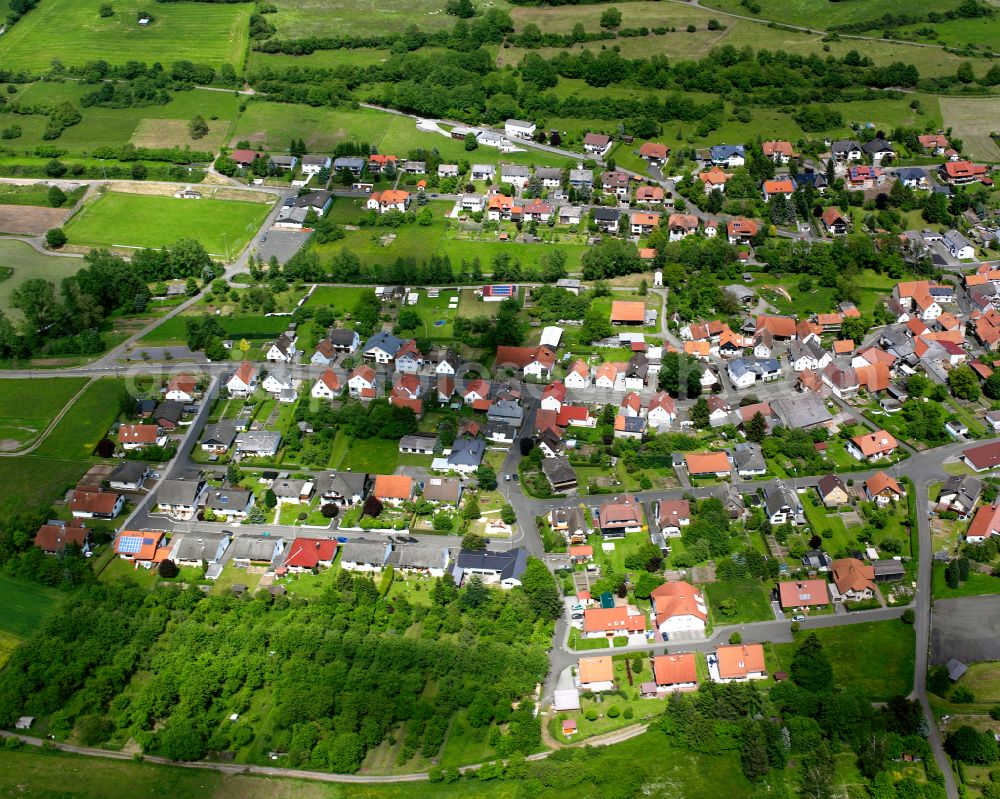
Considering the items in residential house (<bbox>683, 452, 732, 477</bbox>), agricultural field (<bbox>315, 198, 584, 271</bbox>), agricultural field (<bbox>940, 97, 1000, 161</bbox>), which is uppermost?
agricultural field (<bbox>940, 97, 1000, 161</bbox>)

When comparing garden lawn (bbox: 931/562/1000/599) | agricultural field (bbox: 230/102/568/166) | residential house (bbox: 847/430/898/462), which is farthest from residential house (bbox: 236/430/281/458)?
agricultural field (bbox: 230/102/568/166)

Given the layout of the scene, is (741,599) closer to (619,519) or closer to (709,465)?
(619,519)

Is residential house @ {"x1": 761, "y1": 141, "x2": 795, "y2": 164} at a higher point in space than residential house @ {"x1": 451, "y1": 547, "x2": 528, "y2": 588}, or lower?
higher

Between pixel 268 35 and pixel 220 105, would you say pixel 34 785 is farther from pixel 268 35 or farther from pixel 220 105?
pixel 268 35

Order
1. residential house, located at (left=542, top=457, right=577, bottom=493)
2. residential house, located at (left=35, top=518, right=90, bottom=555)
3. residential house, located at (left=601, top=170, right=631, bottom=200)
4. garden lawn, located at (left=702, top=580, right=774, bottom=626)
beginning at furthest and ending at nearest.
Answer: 1. residential house, located at (left=601, top=170, right=631, bottom=200)
2. residential house, located at (left=542, top=457, right=577, bottom=493)
3. residential house, located at (left=35, top=518, right=90, bottom=555)
4. garden lawn, located at (left=702, top=580, right=774, bottom=626)

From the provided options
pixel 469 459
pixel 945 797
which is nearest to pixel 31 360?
pixel 469 459

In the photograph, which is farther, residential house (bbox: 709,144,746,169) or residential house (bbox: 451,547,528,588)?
residential house (bbox: 709,144,746,169)

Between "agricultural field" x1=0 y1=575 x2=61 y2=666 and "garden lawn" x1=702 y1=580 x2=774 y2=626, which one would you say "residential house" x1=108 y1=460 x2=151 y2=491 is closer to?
"agricultural field" x1=0 y1=575 x2=61 y2=666
